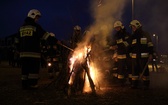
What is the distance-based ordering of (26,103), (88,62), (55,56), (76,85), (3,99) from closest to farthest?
1. (26,103)
2. (3,99)
3. (76,85)
4. (88,62)
5. (55,56)

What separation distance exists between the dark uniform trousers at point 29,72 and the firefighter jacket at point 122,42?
149 inches

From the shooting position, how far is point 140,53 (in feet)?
31.1

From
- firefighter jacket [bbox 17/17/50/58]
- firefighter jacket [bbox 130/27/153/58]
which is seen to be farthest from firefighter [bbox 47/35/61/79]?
firefighter jacket [bbox 130/27/153/58]

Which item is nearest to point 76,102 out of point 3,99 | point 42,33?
point 3,99

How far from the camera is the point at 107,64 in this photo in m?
12.4

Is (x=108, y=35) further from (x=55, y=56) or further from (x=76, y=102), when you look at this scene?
(x=76, y=102)

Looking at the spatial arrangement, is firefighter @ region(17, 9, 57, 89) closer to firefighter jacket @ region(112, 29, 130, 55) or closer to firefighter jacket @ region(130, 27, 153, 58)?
firefighter jacket @ region(112, 29, 130, 55)

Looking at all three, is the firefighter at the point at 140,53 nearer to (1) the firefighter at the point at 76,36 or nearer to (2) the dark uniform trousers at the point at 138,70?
(2) the dark uniform trousers at the point at 138,70

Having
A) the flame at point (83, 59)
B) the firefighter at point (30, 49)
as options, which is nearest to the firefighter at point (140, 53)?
the flame at point (83, 59)

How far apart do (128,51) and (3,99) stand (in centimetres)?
557

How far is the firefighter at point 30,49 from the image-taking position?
8758 mm

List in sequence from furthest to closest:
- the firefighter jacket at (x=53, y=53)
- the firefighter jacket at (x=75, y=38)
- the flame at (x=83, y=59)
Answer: the firefighter jacket at (x=53, y=53), the firefighter jacket at (x=75, y=38), the flame at (x=83, y=59)

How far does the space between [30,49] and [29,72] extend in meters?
0.83

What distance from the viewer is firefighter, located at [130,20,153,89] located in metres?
9.41
